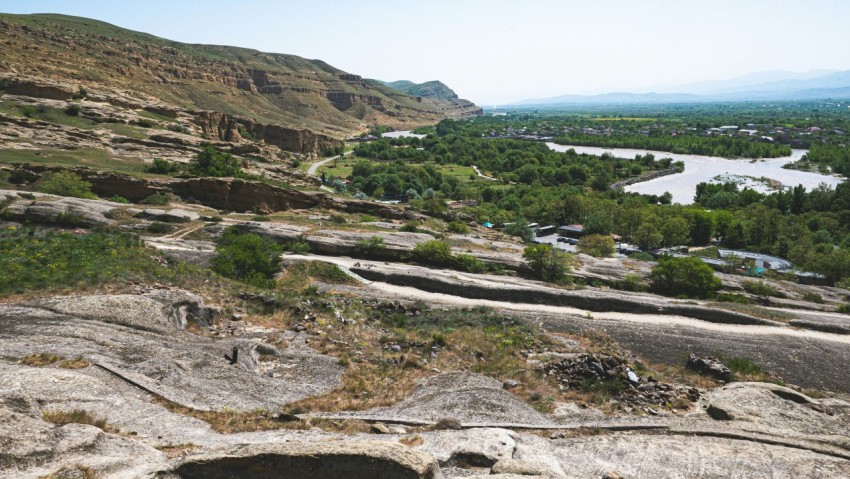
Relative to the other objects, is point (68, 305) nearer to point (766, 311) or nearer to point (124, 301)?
point (124, 301)

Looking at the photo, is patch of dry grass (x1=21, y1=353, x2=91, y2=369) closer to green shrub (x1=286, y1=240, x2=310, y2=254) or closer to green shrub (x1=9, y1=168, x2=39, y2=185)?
green shrub (x1=286, y1=240, x2=310, y2=254)

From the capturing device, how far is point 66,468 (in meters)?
8.51

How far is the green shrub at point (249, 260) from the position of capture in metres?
26.6

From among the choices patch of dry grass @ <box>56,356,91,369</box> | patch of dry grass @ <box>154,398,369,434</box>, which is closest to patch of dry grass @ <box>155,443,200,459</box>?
patch of dry grass @ <box>154,398,369,434</box>

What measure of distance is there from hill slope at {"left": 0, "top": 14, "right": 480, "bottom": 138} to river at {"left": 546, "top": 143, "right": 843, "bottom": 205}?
81.1 metres

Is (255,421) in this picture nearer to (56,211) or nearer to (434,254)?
(434,254)

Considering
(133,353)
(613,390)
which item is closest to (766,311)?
(613,390)

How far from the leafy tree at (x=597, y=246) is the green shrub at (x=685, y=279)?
13.7m

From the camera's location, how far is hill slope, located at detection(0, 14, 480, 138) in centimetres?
7321

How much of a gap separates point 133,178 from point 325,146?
71.1 meters

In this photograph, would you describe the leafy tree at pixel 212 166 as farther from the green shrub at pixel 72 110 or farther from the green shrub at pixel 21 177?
the green shrub at pixel 72 110

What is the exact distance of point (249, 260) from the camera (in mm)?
27453

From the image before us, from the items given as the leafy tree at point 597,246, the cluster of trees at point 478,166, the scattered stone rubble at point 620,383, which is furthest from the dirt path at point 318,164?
the scattered stone rubble at point 620,383

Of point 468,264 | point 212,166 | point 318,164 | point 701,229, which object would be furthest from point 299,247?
point 318,164
